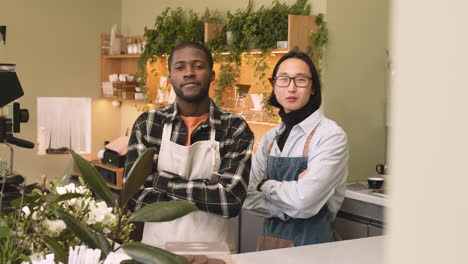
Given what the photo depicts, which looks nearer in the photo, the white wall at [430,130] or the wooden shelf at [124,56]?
the white wall at [430,130]

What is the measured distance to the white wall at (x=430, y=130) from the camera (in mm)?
249

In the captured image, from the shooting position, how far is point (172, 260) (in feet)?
2.94

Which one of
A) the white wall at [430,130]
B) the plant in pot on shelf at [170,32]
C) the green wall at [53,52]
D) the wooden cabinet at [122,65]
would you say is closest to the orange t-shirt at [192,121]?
the white wall at [430,130]

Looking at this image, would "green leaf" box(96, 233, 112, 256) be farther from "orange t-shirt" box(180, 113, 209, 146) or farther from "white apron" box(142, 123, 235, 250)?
"orange t-shirt" box(180, 113, 209, 146)

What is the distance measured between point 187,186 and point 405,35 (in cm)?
224

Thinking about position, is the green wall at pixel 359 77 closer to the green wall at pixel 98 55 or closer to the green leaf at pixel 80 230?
the green wall at pixel 98 55

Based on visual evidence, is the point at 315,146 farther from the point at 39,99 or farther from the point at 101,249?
the point at 39,99

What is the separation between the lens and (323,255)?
217 cm

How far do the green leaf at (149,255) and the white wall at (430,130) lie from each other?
0.66 m

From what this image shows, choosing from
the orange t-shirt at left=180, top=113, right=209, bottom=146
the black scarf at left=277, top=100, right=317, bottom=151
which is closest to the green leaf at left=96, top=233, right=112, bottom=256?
the orange t-shirt at left=180, top=113, right=209, bottom=146

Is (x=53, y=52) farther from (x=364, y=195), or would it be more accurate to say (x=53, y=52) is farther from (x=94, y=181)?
(x=94, y=181)

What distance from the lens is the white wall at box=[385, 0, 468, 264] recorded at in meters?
0.25

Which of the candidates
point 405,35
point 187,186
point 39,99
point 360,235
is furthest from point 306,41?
point 405,35

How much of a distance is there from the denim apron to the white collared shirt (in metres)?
0.03
